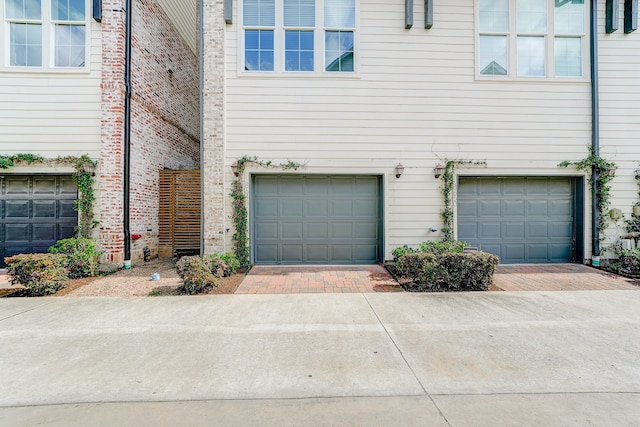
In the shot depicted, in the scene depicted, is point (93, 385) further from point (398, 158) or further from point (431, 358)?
point (398, 158)

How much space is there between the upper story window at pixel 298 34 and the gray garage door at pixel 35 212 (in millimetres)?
5168

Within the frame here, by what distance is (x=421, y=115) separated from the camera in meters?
7.07

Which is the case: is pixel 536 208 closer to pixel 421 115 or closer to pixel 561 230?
pixel 561 230

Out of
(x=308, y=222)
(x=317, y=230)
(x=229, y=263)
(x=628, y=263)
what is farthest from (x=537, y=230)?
(x=229, y=263)

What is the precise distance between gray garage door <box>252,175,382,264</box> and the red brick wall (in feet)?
9.89

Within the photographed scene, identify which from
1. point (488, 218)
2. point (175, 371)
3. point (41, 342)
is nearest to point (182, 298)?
point (41, 342)

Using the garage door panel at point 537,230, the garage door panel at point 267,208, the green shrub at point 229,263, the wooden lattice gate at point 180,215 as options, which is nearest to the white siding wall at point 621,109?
the garage door panel at point 537,230

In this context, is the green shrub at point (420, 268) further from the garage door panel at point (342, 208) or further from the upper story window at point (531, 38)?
the upper story window at point (531, 38)

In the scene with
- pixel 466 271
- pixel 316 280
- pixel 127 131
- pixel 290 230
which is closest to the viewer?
pixel 466 271

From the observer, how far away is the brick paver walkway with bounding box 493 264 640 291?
17.9 ft

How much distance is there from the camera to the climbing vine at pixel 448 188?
7023mm

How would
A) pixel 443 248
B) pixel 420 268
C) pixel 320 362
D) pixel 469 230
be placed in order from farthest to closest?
pixel 469 230
pixel 443 248
pixel 420 268
pixel 320 362

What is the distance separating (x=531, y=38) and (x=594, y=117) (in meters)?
2.39

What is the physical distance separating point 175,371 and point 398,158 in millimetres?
6022
